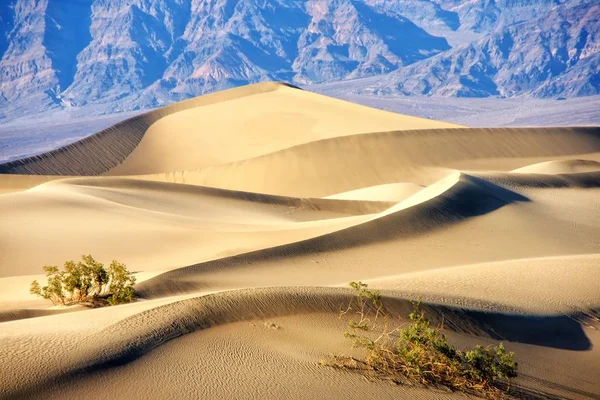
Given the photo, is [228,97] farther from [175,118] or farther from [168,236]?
[168,236]

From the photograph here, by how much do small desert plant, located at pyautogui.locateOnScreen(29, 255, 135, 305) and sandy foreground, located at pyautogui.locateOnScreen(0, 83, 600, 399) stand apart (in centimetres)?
42

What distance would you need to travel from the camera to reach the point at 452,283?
12609 mm

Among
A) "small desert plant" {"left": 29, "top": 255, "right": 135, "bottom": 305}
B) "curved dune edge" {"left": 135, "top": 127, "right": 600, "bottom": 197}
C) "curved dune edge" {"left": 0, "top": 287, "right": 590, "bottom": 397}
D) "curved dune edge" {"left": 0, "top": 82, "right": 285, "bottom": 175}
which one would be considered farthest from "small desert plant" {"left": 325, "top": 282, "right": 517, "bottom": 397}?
"curved dune edge" {"left": 0, "top": 82, "right": 285, "bottom": 175}

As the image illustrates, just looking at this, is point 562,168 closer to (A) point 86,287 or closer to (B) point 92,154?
(A) point 86,287

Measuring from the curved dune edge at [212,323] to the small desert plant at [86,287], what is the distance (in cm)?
237

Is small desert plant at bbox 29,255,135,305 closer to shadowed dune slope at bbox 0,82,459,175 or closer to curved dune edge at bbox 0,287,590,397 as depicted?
curved dune edge at bbox 0,287,590,397

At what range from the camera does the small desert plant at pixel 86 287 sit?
10914 mm

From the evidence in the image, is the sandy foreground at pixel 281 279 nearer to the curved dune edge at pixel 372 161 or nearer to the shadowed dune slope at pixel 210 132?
the curved dune edge at pixel 372 161

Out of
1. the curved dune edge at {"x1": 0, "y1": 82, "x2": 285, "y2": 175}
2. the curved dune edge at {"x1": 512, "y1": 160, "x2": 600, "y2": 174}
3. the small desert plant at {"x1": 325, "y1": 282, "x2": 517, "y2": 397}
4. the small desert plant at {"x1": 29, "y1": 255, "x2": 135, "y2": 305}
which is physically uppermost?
the curved dune edge at {"x1": 0, "y1": 82, "x2": 285, "y2": 175}

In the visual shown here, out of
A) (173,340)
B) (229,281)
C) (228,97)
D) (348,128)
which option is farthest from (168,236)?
(228,97)

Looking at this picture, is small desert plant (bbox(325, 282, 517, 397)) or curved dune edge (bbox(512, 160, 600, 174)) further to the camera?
curved dune edge (bbox(512, 160, 600, 174))

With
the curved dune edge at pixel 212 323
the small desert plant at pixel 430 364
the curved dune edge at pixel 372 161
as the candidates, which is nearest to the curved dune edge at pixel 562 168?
the curved dune edge at pixel 372 161

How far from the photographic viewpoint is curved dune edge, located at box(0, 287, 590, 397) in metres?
6.92

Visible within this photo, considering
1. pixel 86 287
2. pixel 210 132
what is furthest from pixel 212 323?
pixel 210 132
